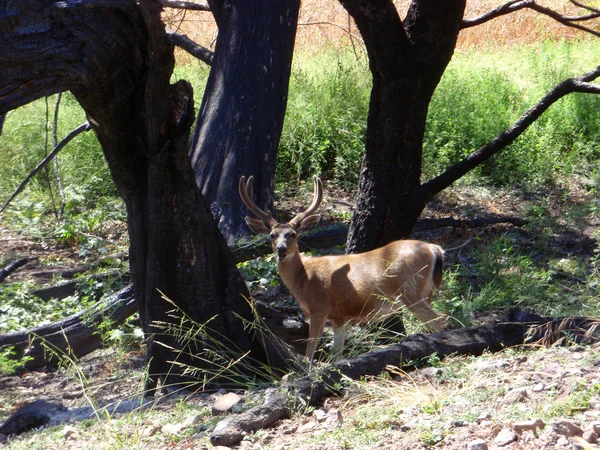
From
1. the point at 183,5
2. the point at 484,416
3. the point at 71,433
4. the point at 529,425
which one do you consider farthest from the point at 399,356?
the point at 183,5

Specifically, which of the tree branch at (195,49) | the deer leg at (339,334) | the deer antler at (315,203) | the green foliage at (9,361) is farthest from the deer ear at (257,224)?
the tree branch at (195,49)

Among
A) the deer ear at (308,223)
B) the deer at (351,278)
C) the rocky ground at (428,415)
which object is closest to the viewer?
the rocky ground at (428,415)

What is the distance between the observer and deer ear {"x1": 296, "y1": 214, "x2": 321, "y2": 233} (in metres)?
8.09

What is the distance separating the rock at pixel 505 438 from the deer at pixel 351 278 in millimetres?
3358

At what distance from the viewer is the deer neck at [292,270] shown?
816cm

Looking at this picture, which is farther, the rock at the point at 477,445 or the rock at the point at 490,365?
the rock at the point at 490,365

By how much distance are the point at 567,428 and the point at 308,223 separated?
477 cm

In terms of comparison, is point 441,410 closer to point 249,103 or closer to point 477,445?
point 477,445

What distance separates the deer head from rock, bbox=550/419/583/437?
4452 mm

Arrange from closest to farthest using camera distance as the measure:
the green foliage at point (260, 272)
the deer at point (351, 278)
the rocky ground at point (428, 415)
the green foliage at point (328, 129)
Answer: the rocky ground at point (428, 415) → the deer at point (351, 278) → the green foliage at point (260, 272) → the green foliage at point (328, 129)

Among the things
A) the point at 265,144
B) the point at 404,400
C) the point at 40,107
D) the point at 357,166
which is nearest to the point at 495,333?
the point at 404,400

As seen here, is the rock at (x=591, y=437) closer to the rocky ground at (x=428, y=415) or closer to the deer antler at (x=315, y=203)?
the rocky ground at (x=428, y=415)

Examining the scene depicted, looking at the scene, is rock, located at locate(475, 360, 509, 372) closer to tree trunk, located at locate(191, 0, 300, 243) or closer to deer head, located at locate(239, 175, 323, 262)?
deer head, located at locate(239, 175, 323, 262)

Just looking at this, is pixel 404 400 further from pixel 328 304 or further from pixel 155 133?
pixel 328 304
